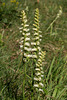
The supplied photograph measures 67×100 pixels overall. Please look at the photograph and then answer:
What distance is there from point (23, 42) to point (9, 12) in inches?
115

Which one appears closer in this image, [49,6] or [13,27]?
[13,27]

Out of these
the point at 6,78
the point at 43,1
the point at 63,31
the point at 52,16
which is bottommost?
the point at 6,78

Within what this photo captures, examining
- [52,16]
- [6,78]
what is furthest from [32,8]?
[6,78]

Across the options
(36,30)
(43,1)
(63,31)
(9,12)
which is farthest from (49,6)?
(36,30)

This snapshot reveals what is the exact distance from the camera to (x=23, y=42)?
5.23ft

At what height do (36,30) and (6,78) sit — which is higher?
(36,30)

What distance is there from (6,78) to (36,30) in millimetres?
1188

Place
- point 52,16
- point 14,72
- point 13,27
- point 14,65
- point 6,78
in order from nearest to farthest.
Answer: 1. point 6,78
2. point 14,72
3. point 14,65
4. point 13,27
5. point 52,16

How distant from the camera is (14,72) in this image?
2.66m

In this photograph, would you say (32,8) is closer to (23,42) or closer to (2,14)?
(2,14)

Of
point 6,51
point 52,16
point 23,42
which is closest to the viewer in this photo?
point 23,42

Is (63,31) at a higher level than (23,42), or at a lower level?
lower

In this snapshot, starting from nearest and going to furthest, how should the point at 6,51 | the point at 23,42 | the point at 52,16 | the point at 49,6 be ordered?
1. the point at 23,42
2. the point at 6,51
3. the point at 52,16
4. the point at 49,6

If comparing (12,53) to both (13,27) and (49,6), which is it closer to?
(13,27)
